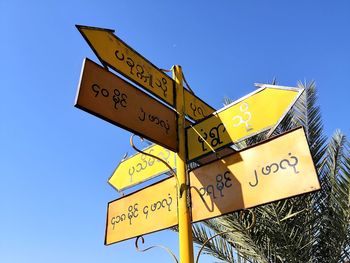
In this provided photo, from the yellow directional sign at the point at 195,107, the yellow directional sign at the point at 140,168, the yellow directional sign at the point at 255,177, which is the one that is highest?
the yellow directional sign at the point at 195,107

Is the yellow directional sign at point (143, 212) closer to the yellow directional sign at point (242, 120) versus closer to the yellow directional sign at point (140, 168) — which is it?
the yellow directional sign at point (140, 168)

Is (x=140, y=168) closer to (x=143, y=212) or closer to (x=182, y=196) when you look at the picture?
(x=143, y=212)

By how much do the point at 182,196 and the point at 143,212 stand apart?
14.4 inches

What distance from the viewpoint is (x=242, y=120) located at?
2133mm

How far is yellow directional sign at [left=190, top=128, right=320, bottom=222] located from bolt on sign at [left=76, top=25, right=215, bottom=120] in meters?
0.60

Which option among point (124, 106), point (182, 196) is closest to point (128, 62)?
point (124, 106)

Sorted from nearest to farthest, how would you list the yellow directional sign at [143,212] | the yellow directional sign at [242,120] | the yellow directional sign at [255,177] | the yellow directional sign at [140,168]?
the yellow directional sign at [255,177]
the yellow directional sign at [242,120]
the yellow directional sign at [143,212]
the yellow directional sign at [140,168]

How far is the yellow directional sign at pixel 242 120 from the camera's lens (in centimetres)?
199

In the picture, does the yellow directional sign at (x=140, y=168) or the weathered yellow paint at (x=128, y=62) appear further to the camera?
the yellow directional sign at (x=140, y=168)

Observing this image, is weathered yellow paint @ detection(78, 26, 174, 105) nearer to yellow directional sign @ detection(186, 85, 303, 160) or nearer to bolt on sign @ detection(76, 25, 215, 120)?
bolt on sign @ detection(76, 25, 215, 120)

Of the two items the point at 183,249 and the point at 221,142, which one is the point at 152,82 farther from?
the point at 183,249

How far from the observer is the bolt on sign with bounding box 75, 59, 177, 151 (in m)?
1.86

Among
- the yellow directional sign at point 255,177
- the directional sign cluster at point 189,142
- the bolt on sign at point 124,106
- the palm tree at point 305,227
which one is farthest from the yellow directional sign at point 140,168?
the palm tree at point 305,227

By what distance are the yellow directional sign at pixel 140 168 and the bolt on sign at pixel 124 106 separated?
23cm
